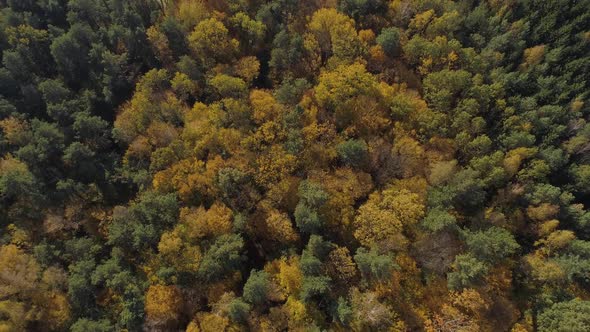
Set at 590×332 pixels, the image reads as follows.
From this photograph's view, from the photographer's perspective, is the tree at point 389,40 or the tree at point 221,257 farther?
the tree at point 389,40

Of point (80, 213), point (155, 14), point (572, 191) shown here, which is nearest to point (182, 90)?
point (155, 14)

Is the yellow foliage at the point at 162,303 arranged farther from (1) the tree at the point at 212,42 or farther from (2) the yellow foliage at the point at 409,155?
(2) the yellow foliage at the point at 409,155

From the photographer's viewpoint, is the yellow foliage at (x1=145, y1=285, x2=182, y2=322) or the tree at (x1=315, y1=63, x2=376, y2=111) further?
the tree at (x1=315, y1=63, x2=376, y2=111)

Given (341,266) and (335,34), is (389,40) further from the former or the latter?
(341,266)

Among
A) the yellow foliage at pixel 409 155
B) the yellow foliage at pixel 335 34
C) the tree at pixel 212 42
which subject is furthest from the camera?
the tree at pixel 212 42

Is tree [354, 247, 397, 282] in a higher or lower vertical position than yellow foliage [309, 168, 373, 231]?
lower

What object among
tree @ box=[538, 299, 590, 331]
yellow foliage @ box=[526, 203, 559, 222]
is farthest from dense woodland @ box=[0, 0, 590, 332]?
tree @ box=[538, 299, 590, 331]

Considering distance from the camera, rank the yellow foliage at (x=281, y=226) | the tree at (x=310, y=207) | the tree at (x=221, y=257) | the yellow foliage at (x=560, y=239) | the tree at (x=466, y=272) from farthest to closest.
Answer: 1. the yellow foliage at (x=281, y=226)
2. the tree at (x=221, y=257)
3. the tree at (x=310, y=207)
4. the yellow foliage at (x=560, y=239)
5. the tree at (x=466, y=272)

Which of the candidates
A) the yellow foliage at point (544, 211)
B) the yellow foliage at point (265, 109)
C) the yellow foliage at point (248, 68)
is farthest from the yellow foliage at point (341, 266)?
the yellow foliage at point (248, 68)

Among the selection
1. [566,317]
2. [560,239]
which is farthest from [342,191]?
[566,317]

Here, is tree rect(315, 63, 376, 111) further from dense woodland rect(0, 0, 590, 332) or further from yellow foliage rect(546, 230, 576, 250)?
yellow foliage rect(546, 230, 576, 250)
